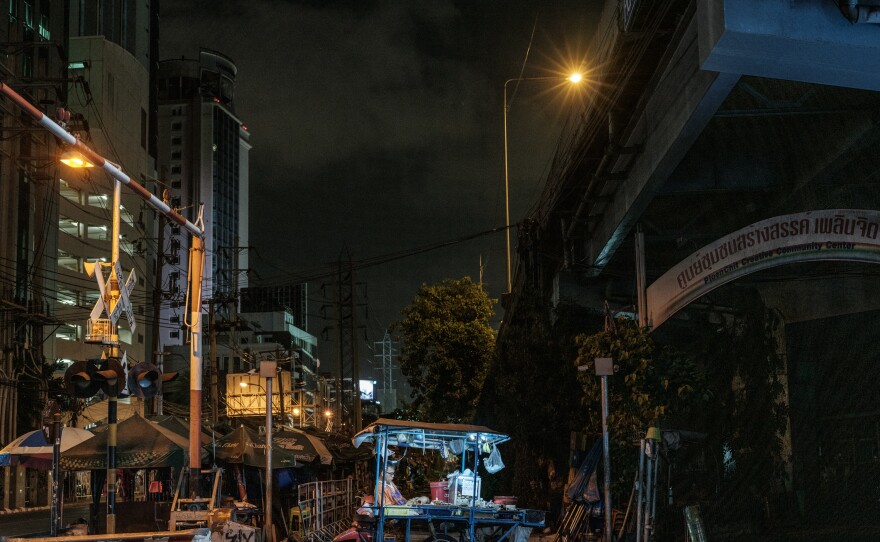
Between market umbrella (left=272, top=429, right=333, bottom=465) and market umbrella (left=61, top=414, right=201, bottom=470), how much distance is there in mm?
5288

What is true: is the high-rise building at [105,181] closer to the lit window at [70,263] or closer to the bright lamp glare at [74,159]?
the lit window at [70,263]

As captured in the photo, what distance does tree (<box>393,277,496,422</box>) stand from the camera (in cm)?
3922

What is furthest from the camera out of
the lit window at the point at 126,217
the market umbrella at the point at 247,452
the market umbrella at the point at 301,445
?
the lit window at the point at 126,217

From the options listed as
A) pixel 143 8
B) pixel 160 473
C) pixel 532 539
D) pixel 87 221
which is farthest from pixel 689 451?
pixel 143 8

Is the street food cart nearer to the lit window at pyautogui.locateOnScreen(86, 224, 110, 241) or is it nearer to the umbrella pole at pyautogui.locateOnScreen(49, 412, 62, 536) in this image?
the umbrella pole at pyautogui.locateOnScreen(49, 412, 62, 536)

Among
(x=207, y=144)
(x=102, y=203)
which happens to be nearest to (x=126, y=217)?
(x=102, y=203)

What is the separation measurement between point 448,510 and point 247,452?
391 inches

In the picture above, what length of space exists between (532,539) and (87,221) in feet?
196

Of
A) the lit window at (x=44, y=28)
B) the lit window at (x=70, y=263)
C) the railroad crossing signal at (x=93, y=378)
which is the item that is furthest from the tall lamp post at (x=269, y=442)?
the lit window at (x=70, y=263)

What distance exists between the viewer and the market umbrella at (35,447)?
1933 cm

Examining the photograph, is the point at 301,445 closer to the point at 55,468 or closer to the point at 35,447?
the point at 35,447

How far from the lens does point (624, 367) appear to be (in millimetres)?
17109

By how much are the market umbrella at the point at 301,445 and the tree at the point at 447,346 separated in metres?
10.3

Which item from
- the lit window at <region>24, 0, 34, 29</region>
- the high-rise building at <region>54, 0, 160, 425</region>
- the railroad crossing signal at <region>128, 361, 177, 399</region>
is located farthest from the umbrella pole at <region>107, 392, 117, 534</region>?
the high-rise building at <region>54, 0, 160, 425</region>
